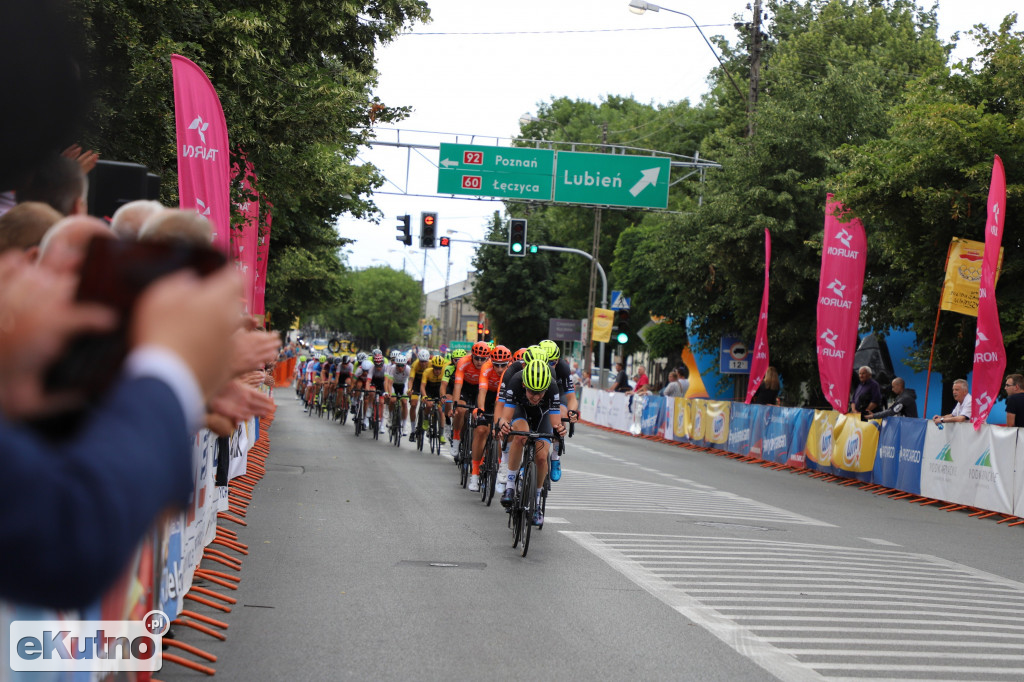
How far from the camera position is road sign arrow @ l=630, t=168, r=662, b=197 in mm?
33281

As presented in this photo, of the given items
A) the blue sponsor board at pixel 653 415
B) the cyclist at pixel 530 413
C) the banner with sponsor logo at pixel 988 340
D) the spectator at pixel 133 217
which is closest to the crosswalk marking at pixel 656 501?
the cyclist at pixel 530 413

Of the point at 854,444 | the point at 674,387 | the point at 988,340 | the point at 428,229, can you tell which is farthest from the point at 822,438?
the point at 428,229

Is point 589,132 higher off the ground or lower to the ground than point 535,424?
higher

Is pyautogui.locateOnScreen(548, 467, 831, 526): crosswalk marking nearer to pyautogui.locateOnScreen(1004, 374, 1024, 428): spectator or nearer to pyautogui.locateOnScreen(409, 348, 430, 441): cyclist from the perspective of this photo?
pyautogui.locateOnScreen(1004, 374, 1024, 428): spectator

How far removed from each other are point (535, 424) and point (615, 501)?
355 cm

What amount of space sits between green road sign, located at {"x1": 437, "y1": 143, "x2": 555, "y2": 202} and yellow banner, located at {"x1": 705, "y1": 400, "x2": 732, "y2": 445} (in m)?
8.98

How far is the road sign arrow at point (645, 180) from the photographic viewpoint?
33.3m

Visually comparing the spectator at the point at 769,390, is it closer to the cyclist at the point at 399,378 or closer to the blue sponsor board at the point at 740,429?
the blue sponsor board at the point at 740,429

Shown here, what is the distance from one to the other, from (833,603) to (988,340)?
8.82m

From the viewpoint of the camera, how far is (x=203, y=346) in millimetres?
1312

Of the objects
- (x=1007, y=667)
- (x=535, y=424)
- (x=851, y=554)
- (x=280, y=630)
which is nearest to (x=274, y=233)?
(x=535, y=424)

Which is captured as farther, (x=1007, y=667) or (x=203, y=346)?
(x=1007, y=667)

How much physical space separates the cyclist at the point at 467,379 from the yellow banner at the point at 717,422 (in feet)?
34.4

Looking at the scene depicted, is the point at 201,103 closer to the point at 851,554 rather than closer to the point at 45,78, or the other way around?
the point at 851,554
